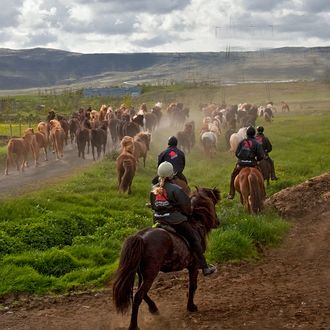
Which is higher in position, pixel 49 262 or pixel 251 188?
pixel 251 188

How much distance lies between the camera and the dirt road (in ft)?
28.2

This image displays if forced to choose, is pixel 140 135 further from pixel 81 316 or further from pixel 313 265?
pixel 81 316

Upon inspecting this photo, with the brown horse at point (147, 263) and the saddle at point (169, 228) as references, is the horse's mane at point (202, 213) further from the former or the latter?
the saddle at point (169, 228)

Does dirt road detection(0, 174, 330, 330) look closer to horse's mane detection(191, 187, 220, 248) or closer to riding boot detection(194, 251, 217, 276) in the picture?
riding boot detection(194, 251, 217, 276)

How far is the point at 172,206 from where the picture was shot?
8.66 meters

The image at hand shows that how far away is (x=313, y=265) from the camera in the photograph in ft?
38.0

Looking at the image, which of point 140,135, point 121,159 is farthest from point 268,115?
point 121,159

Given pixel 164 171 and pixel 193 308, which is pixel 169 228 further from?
pixel 193 308

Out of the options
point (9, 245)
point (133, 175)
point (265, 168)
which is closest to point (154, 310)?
point (9, 245)

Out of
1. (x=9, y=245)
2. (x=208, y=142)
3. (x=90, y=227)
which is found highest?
(x=9, y=245)

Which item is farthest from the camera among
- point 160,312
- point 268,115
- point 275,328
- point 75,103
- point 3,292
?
point 75,103

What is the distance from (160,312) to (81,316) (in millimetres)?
1306

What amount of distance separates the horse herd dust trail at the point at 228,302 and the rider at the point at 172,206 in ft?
3.71

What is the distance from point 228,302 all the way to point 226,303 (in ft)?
0.18
